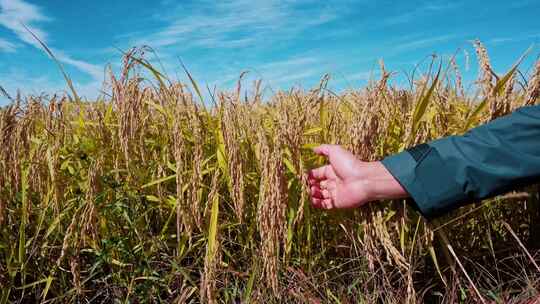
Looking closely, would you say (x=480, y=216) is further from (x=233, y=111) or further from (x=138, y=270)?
(x=138, y=270)

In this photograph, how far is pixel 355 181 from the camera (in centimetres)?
146

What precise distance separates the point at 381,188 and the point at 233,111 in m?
0.49

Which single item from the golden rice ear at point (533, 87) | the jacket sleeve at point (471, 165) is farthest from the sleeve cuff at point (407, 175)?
the golden rice ear at point (533, 87)

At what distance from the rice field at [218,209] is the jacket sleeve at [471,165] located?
10cm

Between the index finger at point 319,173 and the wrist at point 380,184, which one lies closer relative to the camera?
the wrist at point 380,184

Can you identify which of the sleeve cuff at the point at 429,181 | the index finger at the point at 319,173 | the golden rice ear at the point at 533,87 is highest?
the golden rice ear at the point at 533,87

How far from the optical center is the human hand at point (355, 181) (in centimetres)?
146

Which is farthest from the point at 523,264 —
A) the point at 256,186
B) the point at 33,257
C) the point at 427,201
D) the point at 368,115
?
the point at 33,257

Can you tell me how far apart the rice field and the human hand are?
0.07 metres

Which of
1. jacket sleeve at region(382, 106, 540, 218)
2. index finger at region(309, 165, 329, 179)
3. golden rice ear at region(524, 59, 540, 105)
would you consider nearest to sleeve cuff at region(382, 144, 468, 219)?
jacket sleeve at region(382, 106, 540, 218)

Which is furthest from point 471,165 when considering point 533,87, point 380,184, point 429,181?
point 533,87

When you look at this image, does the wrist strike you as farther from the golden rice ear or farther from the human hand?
the golden rice ear

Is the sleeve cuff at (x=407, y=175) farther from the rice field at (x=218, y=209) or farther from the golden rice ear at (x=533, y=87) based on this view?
the golden rice ear at (x=533, y=87)

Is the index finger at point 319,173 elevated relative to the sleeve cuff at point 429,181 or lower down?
elevated
